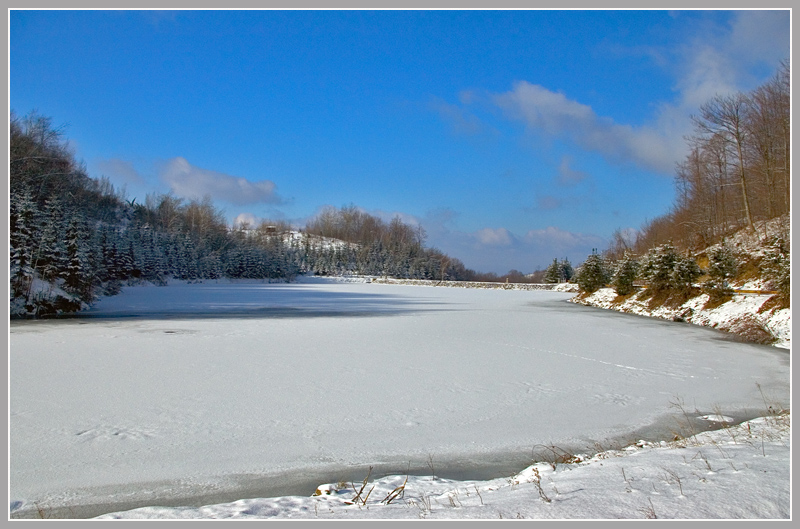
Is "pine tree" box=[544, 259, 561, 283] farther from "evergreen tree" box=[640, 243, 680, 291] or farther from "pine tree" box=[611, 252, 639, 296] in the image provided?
"evergreen tree" box=[640, 243, 680, 291]

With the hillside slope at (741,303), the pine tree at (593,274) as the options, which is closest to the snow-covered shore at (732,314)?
the hillside slope at (741,303)

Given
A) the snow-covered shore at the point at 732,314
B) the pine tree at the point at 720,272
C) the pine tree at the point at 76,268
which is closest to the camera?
the snow-covered shore at the point at 732,314

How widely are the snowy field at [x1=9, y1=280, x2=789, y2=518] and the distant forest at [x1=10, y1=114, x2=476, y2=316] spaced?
9.61 meters

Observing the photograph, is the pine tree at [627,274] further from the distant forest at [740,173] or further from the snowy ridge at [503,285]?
the snowy ridge at [503,285]

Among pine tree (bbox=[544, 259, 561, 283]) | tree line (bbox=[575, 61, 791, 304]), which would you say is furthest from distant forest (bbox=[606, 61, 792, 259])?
pine tree (bbox=[544, 259, 561, 283])

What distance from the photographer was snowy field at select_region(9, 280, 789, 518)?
3.78 metres

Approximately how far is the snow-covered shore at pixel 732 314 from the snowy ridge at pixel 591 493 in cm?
622

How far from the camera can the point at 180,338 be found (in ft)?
39.2

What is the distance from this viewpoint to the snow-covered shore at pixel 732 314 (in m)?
12.4

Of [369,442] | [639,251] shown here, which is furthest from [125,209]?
[369,442]

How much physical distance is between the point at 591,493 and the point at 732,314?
15.4 m

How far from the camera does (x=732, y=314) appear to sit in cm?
1539

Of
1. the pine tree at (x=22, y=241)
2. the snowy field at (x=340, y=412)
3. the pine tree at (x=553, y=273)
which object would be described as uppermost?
the pine tree at (x=22, y=241)

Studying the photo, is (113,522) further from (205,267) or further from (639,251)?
(205,267)
